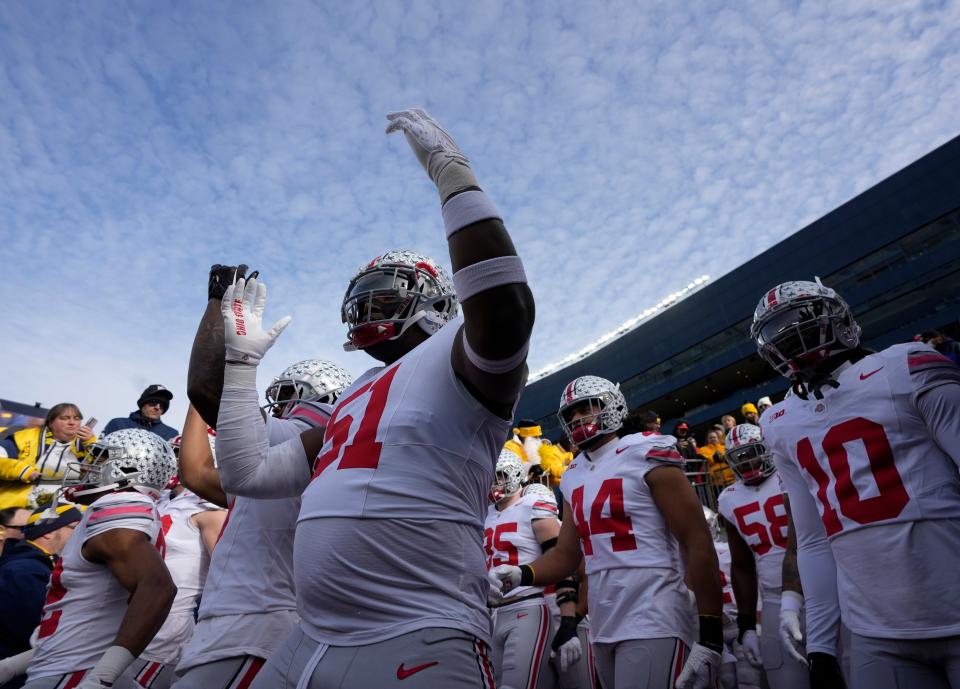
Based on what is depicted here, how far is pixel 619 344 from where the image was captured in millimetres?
41562

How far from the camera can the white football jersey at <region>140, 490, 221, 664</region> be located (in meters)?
5.01

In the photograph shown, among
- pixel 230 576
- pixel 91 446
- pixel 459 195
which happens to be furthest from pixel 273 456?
pixel 91 446

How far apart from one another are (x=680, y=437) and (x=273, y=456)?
40.8ft

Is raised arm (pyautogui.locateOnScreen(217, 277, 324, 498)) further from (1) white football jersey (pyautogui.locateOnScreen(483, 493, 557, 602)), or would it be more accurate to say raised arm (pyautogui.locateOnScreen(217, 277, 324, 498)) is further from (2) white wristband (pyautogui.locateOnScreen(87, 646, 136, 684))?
(1) white football jersey (pyautogui.locateOnScreen(483, 493, 557, 602))

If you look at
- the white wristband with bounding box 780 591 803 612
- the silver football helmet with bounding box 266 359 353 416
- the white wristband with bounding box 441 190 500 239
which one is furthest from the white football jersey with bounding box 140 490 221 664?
the white wristband with bounding box 780 591 803 612

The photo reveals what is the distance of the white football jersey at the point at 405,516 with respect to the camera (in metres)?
1.87

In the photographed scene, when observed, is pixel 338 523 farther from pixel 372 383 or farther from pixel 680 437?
pixel 680 437

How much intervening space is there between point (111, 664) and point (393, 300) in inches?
99.9

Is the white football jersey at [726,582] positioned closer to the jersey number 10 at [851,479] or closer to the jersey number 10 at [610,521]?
the jersey number 10 at [610,521]

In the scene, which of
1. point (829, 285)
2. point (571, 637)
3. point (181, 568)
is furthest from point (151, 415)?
point (829, 285)

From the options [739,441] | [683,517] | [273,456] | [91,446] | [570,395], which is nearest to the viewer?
[273,456]

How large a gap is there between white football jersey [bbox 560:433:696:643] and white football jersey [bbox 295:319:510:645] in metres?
2.51

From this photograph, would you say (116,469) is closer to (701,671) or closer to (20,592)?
(20,592)

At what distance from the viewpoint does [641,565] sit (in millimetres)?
4301
